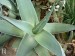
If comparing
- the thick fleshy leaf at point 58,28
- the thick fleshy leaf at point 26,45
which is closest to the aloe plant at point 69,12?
the thick fleshy leaf at point 58,28

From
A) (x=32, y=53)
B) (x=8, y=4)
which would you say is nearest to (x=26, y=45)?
(x=32, y=53)

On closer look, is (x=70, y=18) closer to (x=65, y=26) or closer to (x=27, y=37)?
(x=65, y=26)

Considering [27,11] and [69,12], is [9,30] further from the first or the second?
[69,12]

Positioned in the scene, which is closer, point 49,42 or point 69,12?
point 49,42

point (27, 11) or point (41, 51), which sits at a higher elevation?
point (27, 11)

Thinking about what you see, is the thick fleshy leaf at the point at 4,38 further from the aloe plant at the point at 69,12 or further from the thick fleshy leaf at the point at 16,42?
the aloe plant at the point at 69,12
